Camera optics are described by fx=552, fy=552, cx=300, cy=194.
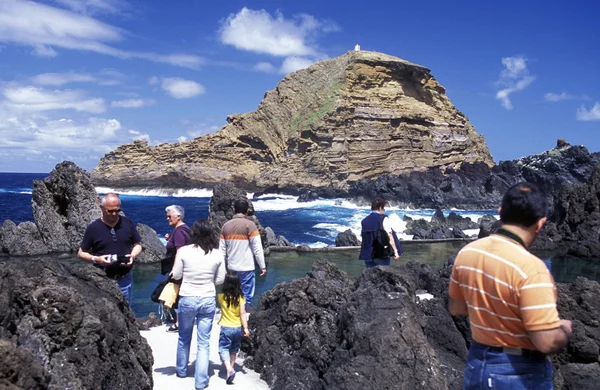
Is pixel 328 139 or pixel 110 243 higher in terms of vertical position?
pixel 328 139

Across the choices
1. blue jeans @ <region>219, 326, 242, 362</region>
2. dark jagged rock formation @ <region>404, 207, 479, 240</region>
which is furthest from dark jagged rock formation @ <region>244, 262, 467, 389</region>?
dark jagged rock formation @ <region>404, 207, 479, 240</region>

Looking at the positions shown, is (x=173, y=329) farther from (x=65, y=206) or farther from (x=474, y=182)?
(x=474, y=182)

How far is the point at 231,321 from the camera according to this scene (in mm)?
5934

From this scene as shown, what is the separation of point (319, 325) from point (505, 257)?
12.4 ft

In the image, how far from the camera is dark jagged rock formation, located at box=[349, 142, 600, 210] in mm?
52844

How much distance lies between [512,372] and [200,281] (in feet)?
11.3

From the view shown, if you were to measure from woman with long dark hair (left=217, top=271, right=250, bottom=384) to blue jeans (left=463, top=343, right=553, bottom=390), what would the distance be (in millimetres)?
3471

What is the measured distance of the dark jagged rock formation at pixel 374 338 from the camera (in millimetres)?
4898

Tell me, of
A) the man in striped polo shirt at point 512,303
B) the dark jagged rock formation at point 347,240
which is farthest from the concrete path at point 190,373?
the dark jagged rock formation at point 347,240

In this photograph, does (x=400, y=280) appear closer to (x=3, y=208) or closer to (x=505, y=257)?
(x=505, y=257)

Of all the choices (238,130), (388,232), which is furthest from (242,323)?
(238,130)

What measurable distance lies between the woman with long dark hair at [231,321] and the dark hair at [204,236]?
20.6 inches

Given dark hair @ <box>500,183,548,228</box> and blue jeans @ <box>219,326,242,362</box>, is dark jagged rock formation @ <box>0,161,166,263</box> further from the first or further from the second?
dark hair @ <box>500,183,548,228</box>

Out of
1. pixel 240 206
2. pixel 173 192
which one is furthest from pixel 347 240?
pixel 173 192
